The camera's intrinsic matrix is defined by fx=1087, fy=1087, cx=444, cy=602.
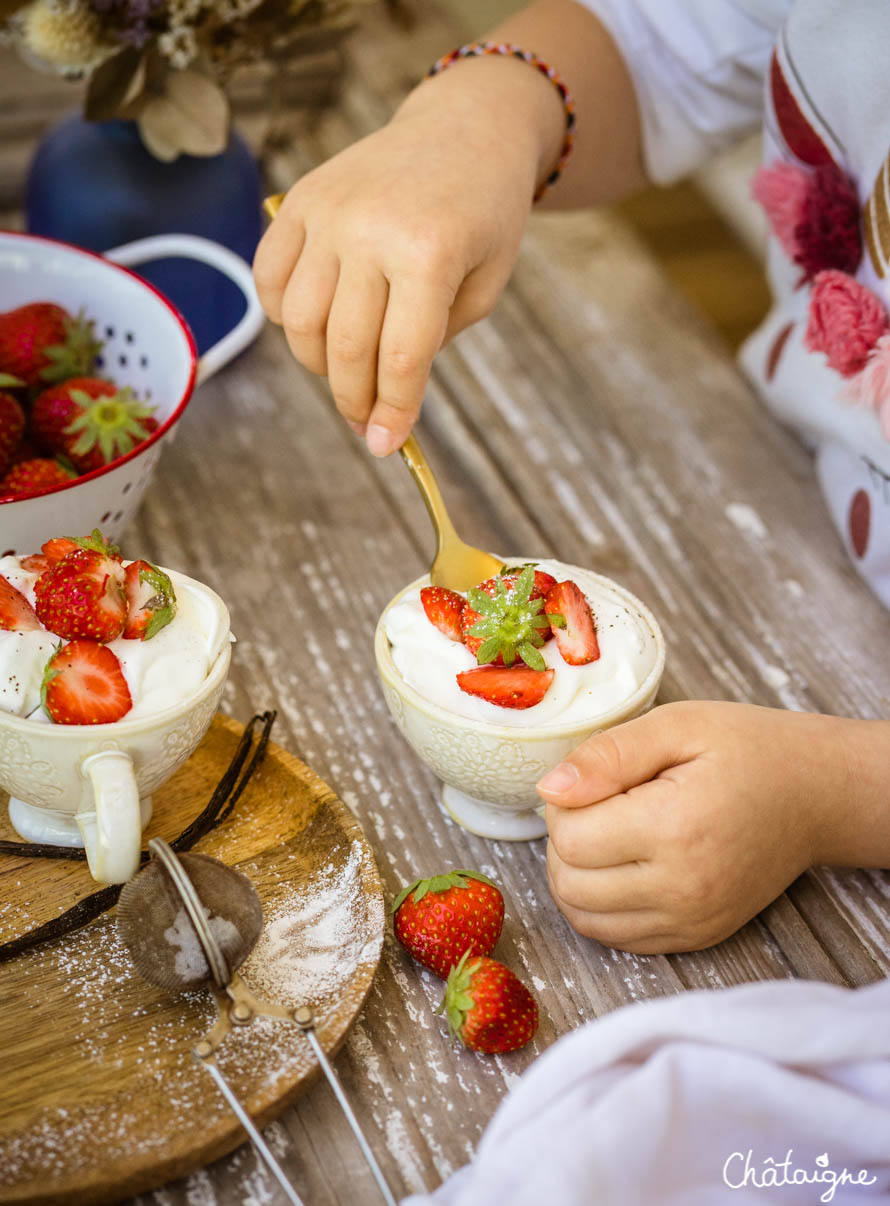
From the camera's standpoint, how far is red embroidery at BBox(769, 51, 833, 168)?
94 centimetres

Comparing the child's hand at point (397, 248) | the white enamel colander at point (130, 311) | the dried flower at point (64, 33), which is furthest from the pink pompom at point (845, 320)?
the dried flower at point (64, 33)

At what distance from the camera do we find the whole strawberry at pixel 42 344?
0.92m

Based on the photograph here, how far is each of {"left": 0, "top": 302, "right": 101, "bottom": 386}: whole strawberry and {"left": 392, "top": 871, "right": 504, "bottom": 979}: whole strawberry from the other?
22.1 inches

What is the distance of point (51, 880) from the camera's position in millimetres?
670

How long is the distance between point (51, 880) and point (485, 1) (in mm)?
2503

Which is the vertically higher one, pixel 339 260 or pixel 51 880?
pixel 339 260

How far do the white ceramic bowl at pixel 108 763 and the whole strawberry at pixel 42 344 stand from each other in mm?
387

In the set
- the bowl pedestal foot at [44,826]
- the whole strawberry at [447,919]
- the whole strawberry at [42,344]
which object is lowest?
the bowl pedestal foot at [44,826]

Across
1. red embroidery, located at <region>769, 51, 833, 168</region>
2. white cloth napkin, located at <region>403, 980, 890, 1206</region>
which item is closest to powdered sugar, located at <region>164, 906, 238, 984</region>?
white cloth napkin, located at <region>403, 980, 890, 1206</region>

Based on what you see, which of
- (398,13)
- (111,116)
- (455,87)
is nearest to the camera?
(455,87)

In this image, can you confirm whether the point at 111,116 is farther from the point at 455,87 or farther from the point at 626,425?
the point at 626,425

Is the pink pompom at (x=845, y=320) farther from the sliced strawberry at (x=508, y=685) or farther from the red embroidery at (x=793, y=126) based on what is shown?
the sliced strawberry at (x=508, y=685)

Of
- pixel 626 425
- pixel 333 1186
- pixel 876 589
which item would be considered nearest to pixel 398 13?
pixel 626 425

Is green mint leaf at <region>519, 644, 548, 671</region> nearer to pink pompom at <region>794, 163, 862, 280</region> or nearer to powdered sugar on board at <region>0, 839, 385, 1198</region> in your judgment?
powdered sugar on board at <region>0, 839, 385, 1198</region>
